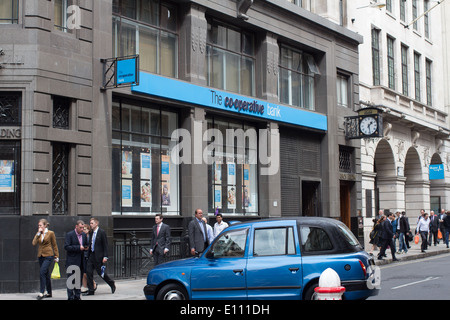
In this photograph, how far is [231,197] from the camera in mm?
23203

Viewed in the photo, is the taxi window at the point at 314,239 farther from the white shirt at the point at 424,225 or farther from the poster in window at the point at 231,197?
the white shirt at the point at 424,225

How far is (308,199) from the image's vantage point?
27953mm

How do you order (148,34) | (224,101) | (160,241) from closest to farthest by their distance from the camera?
(160,241) < (148,34) < (224,101)

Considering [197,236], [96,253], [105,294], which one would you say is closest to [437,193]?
[197,236]

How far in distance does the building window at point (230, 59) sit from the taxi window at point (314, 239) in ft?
39.8

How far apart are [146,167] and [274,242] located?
9398 millimetres

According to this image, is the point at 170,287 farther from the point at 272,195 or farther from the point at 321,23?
the point at 321,23

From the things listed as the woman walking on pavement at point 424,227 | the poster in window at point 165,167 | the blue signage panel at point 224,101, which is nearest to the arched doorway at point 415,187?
the woman walking on pavement at point 424,227

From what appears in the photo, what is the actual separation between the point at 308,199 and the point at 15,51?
1531 cm

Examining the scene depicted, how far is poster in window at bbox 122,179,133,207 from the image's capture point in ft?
61.9

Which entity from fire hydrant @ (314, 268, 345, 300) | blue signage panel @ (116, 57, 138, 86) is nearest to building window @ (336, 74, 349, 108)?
blue signage panel @ (116, 57, 138, 86)

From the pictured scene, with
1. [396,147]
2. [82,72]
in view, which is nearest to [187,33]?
[82,72]

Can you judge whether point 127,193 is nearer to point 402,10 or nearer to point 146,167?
point 146,167

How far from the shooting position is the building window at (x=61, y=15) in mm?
17212
